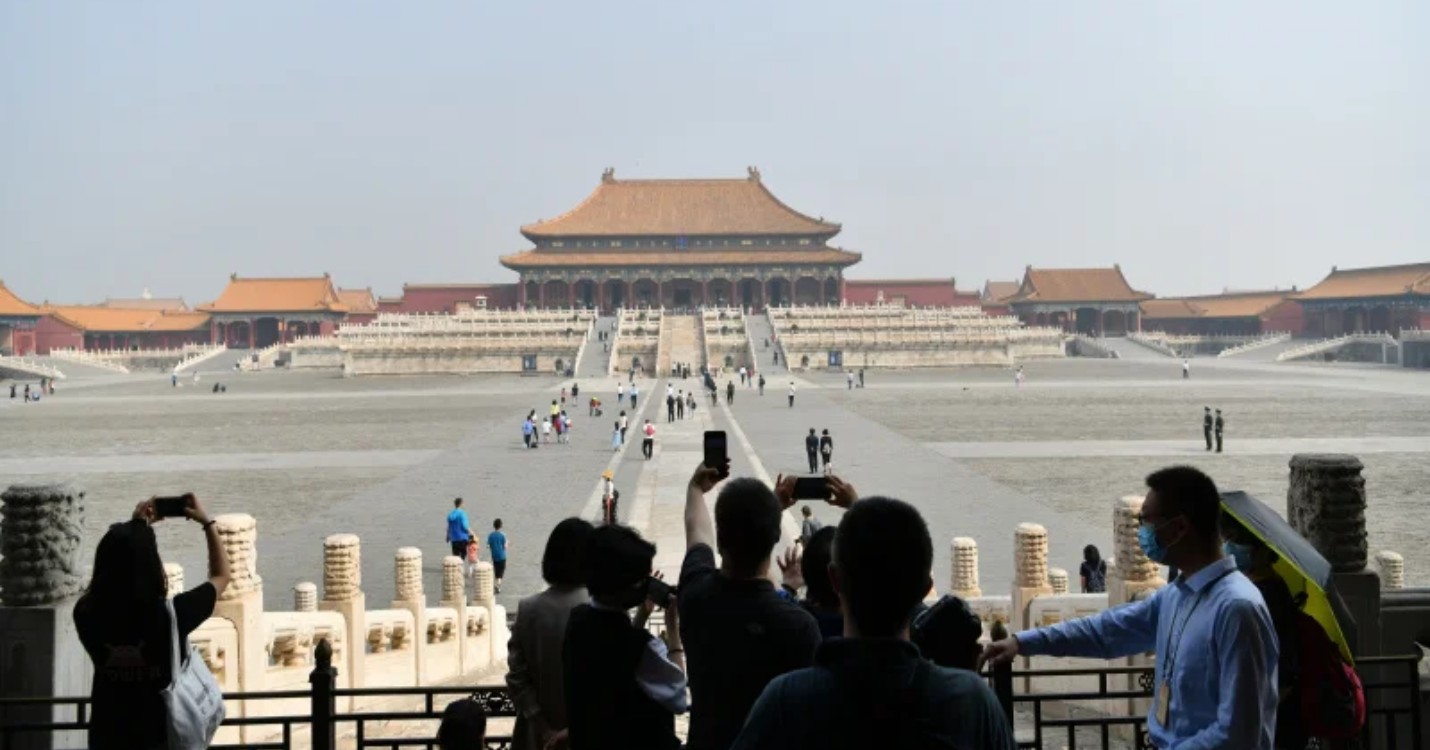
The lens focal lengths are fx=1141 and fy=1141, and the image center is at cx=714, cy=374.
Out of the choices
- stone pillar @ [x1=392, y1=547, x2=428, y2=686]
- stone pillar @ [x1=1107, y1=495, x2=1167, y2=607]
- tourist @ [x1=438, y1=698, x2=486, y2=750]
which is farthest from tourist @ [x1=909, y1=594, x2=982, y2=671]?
stone pillar @ [x1=392, y1=547, x2=428, y2=686]

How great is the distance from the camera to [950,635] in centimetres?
256

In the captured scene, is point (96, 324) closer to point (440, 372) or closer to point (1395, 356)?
point (440, 372)

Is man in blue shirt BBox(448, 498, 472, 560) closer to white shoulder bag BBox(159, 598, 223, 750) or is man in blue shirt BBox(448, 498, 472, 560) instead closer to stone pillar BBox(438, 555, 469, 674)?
stone pillar BBox(438, 555, 469, 674)

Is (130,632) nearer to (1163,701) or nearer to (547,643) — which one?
(547,643)

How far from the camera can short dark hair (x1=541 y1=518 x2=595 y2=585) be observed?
12.2ft

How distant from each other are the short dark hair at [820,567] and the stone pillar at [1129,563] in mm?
5842

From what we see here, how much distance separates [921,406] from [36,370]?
47.3 metres

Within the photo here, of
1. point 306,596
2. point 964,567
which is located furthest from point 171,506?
point 964,567

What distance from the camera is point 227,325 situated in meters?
77.3

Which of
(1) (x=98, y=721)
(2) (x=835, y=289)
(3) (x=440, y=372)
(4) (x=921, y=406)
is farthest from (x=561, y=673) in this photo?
(2) (x=835, y=289)

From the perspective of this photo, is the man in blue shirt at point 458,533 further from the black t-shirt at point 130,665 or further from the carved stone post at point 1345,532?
the carved stone post at point 1345,532

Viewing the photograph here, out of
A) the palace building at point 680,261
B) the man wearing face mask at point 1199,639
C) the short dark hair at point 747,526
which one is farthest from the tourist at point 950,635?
the palace building at point 680,261

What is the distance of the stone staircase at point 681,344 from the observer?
56.2 m

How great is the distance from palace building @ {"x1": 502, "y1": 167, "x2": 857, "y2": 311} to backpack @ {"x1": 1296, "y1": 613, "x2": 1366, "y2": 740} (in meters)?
73.1
